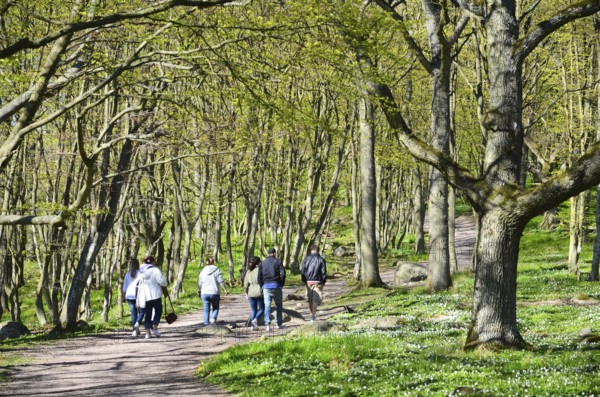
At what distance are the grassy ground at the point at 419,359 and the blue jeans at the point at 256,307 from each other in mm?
2626

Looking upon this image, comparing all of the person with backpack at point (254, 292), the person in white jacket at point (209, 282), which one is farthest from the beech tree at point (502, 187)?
the person in white jacket at point (209, 282)

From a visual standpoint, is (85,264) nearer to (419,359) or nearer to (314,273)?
(314,273)

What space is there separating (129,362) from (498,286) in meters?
8.93

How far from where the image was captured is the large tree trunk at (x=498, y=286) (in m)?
13.4

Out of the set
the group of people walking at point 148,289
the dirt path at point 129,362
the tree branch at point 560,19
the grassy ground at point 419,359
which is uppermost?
the tree branch at point 560,19

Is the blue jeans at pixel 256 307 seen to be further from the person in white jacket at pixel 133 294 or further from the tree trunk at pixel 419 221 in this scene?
the tree trunk at pixel 419 221

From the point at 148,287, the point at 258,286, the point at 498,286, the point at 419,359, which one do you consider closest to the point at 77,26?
the point at 419,359

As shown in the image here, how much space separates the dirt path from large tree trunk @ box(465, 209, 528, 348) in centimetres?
498

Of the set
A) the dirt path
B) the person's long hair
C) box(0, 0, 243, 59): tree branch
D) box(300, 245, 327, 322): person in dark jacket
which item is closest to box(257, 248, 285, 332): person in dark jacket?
box(300, 245, 327, 322): person in dark jacket

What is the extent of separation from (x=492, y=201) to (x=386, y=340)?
156 inches

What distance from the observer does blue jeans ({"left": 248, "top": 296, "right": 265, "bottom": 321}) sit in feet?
73.7

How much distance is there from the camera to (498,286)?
13.5 m

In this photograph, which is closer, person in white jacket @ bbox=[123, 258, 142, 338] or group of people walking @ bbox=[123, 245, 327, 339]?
group of people walking @ bbox=[123, 245, 327, 339]

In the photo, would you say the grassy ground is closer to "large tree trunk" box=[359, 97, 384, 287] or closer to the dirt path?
the dirt path
